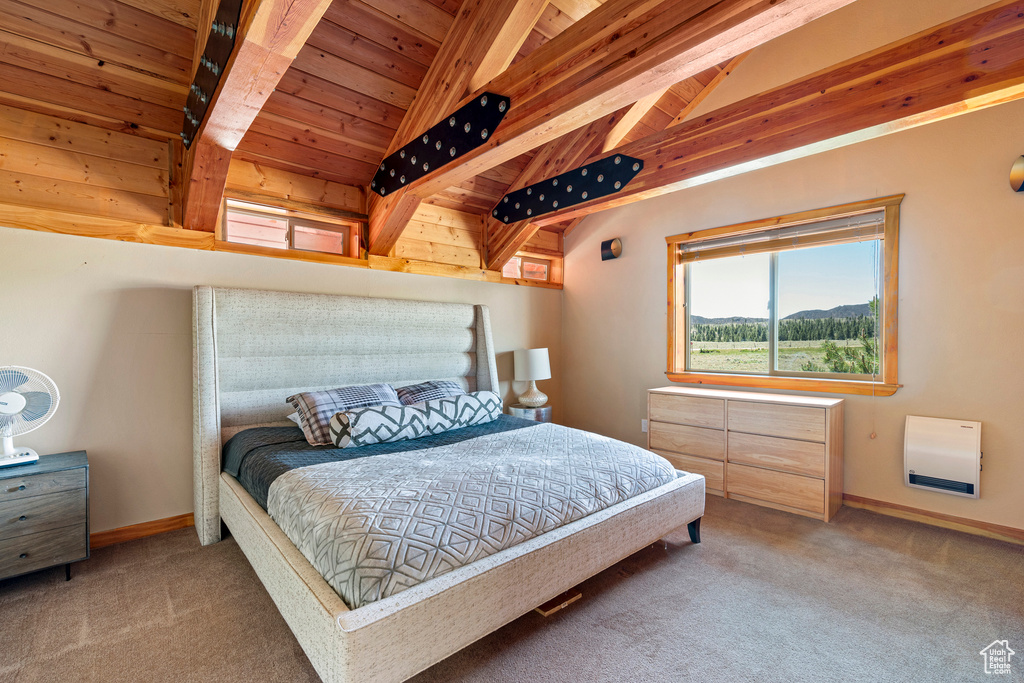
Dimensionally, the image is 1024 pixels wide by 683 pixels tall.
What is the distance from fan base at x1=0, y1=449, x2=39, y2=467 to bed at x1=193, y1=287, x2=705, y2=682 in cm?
64

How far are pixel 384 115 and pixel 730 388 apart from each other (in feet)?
10.8

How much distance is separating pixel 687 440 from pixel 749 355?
910 mm

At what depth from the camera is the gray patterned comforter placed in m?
1.37

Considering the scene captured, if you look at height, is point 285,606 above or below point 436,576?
below

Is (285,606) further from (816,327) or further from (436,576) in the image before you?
(816,327)

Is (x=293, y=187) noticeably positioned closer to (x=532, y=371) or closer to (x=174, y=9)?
(x=174, y=9)

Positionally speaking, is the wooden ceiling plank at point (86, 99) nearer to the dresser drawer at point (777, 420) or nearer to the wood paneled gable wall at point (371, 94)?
the wood paneled gable wall at point (371, 94)

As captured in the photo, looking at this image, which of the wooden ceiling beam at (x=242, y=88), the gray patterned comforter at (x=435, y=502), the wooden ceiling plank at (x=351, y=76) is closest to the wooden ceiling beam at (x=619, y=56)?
the wooden ceiling plank at (x=351, y=76)

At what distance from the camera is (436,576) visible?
1398 millimetres

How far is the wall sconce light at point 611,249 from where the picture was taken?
13.9 feet

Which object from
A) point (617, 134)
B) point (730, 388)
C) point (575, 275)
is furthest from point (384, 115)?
point (730, 388)

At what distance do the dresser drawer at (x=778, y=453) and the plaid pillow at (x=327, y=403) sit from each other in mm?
2372

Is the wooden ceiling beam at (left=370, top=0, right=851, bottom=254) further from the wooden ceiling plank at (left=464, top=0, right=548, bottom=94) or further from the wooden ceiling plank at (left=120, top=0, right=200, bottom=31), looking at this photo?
the wooden ceiling plank at (left=120, top=0, right=200, bottom=31)

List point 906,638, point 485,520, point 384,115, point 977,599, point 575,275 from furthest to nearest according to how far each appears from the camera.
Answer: point 575,275 < point 384,115 < point 977,599 < point 906,638 < point 485,520
